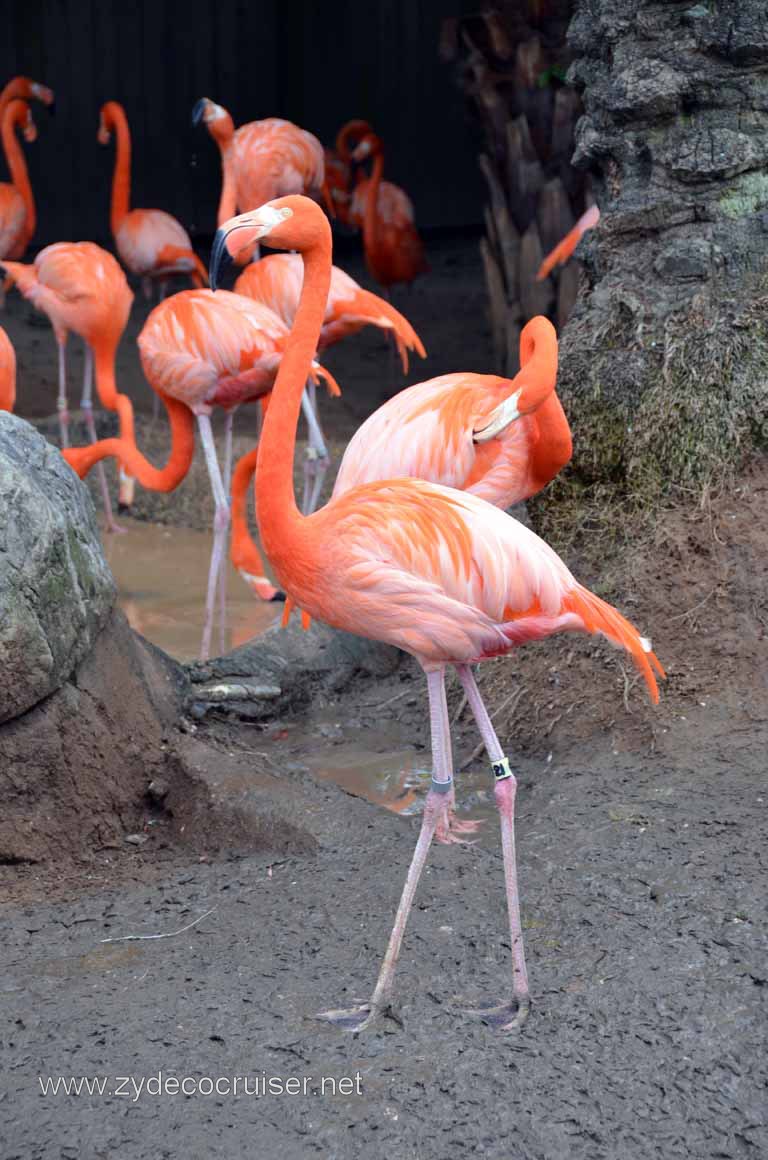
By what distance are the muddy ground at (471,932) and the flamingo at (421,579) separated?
0.17 metres

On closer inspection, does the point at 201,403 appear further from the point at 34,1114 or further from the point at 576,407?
the point at 34,1114

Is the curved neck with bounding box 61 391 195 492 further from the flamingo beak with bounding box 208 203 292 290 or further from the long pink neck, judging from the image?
the long pink neck

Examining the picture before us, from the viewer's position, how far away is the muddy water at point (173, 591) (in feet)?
17.4

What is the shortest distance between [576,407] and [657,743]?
3.66 ft

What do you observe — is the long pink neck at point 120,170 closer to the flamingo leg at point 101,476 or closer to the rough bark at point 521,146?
the flamingo leg at point 101,476

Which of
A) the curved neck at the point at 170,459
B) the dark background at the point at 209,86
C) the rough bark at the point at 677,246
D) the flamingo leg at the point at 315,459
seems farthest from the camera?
the dark background at the point at 209,86

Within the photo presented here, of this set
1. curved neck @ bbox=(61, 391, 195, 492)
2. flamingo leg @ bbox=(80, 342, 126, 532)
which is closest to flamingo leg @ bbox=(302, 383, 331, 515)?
curved neck @ bbox=(61, 391, 195, 492)

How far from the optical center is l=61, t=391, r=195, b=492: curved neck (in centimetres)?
523

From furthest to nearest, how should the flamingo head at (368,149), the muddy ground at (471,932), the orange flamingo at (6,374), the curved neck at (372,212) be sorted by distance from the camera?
the flamingo head at (368,149)
the curved neck at (372,212)
the orange flamingo at (6,374)
the muddy ground at (471,932)

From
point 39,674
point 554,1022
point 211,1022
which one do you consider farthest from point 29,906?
point 554,1022

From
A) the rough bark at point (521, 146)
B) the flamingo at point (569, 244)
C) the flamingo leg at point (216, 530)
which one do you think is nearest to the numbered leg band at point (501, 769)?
the flamingo leg at point (216, 530)

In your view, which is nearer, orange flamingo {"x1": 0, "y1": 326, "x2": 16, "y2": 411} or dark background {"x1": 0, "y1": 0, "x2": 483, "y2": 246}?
orange flamingo {"x1": 0, "y1": 326, "x2": 16, "y2": 411}

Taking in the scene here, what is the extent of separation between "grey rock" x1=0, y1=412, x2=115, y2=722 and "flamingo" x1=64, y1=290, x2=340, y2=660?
4.81ft

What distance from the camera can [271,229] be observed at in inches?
106
